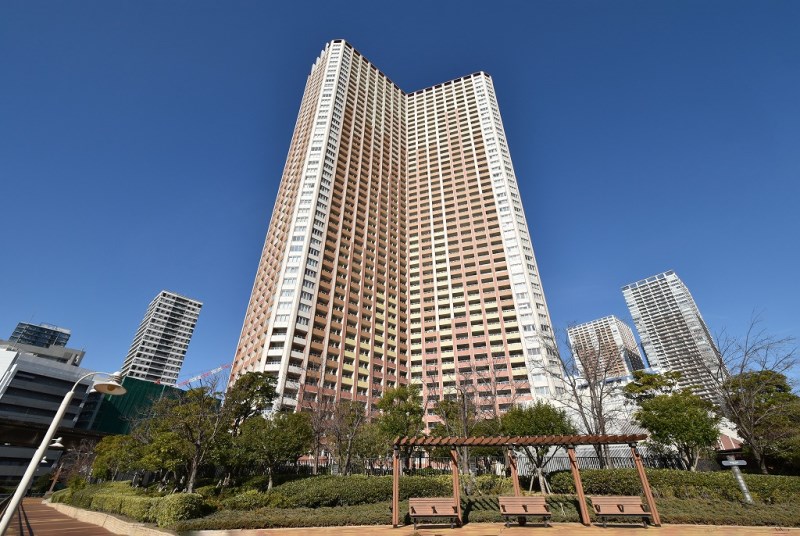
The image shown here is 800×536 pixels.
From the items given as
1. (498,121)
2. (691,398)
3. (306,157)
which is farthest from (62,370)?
(498,121)

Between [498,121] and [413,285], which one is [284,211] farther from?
[498,121]

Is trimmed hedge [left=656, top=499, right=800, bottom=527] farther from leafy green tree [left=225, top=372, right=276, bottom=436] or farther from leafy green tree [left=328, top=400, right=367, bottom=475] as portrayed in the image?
leafy green tree [left=225, top=372, right=276, bottom=436]

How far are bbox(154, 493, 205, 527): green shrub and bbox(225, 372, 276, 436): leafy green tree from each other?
1150cm

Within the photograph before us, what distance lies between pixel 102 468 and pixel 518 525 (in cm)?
3916

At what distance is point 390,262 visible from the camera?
268 ft

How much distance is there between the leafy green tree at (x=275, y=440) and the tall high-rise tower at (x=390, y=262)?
1055 inches

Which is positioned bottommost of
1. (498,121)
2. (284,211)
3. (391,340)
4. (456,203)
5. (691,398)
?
(691,398)

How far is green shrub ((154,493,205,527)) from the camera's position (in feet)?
45.5

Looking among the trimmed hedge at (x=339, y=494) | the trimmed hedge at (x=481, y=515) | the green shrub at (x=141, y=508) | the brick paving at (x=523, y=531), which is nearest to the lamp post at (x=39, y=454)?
the brick paving at (x=523, y=531)

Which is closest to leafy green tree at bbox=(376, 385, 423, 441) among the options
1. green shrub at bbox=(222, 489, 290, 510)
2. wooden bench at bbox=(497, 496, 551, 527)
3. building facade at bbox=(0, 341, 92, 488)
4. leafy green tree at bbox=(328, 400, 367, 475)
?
leafy green tree at bbox=(328, 400, 367, 475)

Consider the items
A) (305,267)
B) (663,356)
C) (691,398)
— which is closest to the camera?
(691,398)

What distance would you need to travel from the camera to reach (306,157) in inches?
3034

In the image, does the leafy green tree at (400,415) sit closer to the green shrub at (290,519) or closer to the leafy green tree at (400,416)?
the leafy green tree at (400,416)

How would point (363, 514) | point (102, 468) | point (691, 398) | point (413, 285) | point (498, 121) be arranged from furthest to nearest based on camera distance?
1. point (498, 121)
2. point (413, 285)
3. point (102, 468)
4. point (691, 398)
5. point (363, 514)
